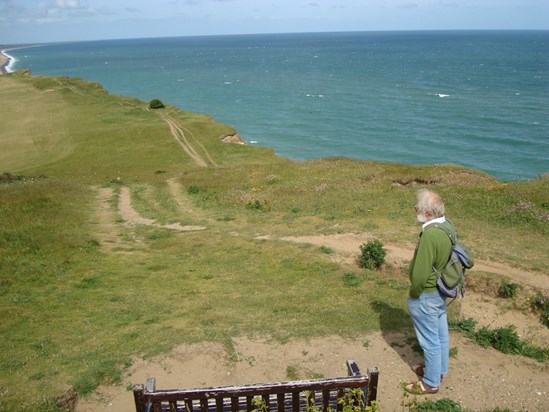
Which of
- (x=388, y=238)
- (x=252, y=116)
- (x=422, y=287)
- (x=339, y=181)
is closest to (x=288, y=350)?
(x=422, y=287)

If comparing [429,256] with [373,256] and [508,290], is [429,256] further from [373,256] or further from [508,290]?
[373,256]

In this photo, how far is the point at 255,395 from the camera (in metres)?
7.00

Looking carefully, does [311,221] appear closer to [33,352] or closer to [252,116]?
[33,352]

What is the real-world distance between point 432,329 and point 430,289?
82 cm

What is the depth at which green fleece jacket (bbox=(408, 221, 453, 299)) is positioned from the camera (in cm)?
770

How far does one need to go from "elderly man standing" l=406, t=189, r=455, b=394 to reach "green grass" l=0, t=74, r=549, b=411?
288cm

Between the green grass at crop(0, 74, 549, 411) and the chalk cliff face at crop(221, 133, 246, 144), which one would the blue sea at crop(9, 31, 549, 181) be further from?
the green grass at crop(0, 74, 549, 411)

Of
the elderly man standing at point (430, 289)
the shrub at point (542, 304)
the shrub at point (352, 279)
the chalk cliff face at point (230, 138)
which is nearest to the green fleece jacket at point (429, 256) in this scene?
the elderly man standing at point (430, 289)

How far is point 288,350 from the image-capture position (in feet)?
35.4

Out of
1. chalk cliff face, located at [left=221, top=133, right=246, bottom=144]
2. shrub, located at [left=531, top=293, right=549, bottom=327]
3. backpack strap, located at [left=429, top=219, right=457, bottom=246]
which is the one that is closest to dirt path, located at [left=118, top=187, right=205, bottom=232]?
shrub, located at [left=531, top=293, right=549, bottom=327]

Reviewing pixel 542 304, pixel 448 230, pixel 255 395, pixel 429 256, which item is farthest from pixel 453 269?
pixel 542 304

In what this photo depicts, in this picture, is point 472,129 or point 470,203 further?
point 472,129

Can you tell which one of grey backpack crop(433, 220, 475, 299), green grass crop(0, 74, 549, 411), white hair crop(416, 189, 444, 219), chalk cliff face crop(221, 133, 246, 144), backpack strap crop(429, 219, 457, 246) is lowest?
chalk cliff face crop(221, 133, 246, 144)

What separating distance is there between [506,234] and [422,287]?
14.2 metres
